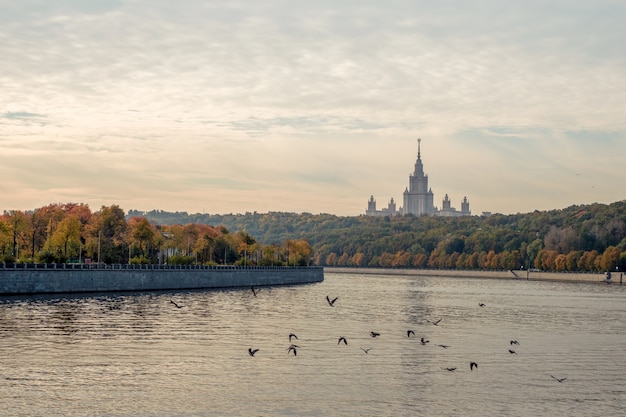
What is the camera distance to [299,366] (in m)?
48.2

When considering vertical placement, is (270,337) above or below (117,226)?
below

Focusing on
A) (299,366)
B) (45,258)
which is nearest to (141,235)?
(45,258)

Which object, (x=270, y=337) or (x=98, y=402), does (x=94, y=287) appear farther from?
(x=98, y=402)

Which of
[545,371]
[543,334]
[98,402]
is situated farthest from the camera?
[543,334]

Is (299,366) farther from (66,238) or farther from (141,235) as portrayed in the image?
(141,235)

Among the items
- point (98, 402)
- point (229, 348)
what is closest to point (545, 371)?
point (229, 348)

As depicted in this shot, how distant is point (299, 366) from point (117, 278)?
84674 millimetres

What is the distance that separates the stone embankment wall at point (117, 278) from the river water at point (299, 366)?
78.4 ft

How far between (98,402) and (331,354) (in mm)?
18898

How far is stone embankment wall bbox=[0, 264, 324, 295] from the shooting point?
107 meters

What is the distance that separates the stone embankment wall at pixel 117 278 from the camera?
107000 mm

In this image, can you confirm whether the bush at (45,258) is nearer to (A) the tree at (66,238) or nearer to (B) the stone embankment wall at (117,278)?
(B) the stone embankment wall at (117,278)

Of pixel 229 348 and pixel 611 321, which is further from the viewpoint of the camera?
pixel 611 321

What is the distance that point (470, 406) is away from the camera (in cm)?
3841
